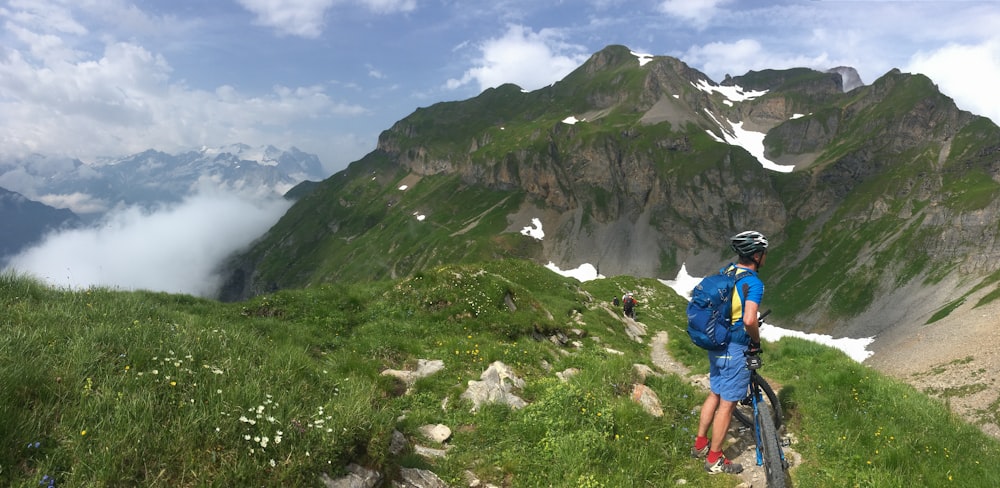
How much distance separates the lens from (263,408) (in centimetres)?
586

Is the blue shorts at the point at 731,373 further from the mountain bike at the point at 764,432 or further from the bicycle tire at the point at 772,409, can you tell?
the bicycle tire at the point at 772,409

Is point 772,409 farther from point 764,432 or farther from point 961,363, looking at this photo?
point 961,363

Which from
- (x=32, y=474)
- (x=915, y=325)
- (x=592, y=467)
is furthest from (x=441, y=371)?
(x=915, y=325)

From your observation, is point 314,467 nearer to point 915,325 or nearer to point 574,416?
point 574,416

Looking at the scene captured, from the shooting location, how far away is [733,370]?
798 cm

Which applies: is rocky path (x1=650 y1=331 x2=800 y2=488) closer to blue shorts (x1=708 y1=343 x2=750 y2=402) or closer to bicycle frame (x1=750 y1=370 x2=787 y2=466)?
bicycle frame (x1=750 y1=370 x2=787 y2=466)

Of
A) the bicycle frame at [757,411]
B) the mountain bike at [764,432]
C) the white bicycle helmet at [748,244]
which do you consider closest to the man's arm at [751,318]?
the mountain bike at [764,432]

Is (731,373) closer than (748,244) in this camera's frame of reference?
Yes

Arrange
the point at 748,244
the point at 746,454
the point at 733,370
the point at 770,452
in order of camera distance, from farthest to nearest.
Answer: the point at 746,454 → the point at 748,244 → the point at 733,370 → the point at 770,452

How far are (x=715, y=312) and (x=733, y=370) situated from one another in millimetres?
1149

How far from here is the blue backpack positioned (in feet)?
25.8

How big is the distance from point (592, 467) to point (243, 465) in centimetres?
520

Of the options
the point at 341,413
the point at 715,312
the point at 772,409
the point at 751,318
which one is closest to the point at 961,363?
the point at 772,409

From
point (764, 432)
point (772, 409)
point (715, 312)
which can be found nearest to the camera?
point (764, 432)
